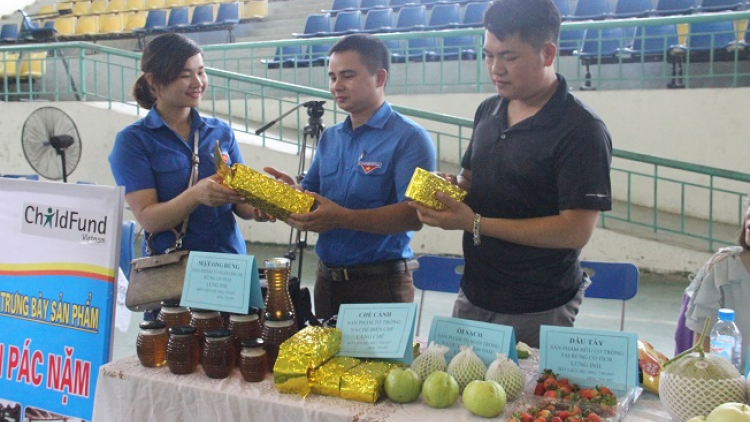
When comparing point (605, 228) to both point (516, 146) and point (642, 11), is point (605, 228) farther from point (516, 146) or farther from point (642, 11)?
point (516, 146)

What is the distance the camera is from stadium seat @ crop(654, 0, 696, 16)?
6863 millimetres

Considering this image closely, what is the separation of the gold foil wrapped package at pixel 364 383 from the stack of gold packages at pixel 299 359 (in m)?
0.07

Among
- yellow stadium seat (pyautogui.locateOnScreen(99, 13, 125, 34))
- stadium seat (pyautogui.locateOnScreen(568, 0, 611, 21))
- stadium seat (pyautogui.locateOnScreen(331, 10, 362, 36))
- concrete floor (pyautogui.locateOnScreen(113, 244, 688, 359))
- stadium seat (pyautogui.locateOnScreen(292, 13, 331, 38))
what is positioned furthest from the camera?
yellow stadium seat (pyautogui.locateOnScreen(99, 13, 125, 34))

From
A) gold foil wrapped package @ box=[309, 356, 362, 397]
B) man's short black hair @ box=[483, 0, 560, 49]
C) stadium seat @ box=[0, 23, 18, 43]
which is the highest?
stadium seat @ box=[0, 23, 18, 43]

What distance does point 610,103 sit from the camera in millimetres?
6094

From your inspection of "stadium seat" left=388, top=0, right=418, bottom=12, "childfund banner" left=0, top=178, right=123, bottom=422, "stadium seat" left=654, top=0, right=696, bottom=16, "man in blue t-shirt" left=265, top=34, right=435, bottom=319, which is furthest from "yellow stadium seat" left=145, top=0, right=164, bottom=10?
"man in blue t-shirt" left=265, top=34, right=435, bottom=319

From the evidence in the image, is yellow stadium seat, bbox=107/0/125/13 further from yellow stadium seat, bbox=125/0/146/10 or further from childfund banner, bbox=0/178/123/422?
childfund banner, bbox=0/178/123/422

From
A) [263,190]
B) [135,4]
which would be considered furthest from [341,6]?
[263,190]

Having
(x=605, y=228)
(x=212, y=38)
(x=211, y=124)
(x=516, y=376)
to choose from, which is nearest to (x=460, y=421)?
(x=516, y=376)

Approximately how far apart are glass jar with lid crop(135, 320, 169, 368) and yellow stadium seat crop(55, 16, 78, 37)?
11.0m

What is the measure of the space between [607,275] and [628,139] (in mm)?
4106

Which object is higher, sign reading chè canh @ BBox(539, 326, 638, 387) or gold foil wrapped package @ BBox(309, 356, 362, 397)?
sign reading chè canh @ BBox(539, 326, 638, 387)

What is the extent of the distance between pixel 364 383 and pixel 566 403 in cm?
38

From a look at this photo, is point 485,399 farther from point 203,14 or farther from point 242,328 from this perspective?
point 203,14
